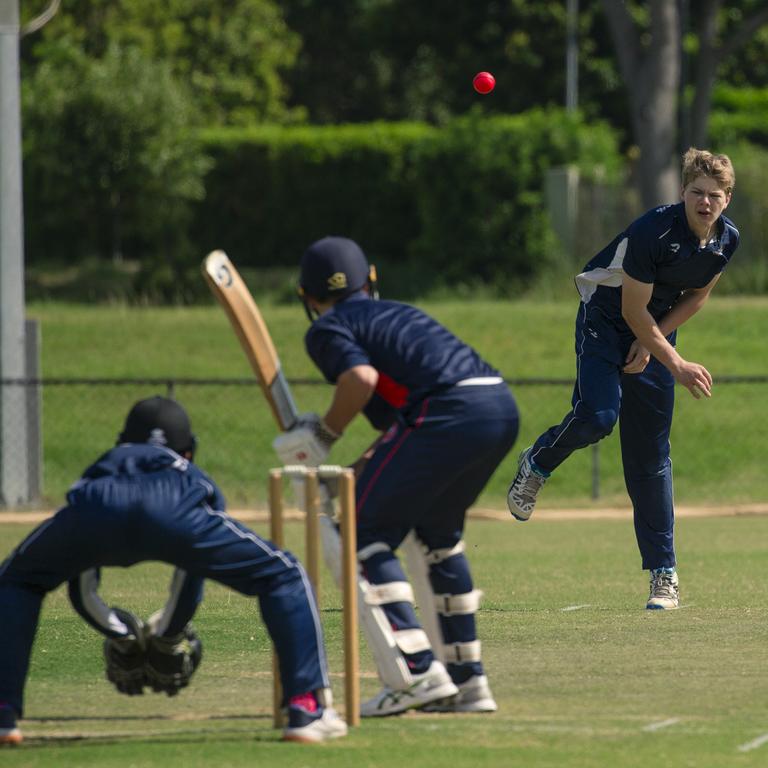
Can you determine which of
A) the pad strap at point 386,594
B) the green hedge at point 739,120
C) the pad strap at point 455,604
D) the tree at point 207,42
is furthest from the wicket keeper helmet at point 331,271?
the tree at point 207,42

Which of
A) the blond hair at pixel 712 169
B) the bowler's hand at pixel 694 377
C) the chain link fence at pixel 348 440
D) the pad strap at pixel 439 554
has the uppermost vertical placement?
the blond hair at pixel 712 169

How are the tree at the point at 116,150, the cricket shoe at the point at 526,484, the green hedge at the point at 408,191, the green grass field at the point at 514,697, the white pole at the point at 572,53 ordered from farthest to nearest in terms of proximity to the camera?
the white pole at the point at 572,53 < the tree at the point at 116,150 < the green hedge at the point at 408,191 < the cricket shoe at the point at 526,484 < the green grass field at the point at 514,697

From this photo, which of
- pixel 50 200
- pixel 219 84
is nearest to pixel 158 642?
pixel 50 200

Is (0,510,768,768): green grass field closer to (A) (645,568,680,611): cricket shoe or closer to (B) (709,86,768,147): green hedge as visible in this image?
(A) (645,568,680,611): cricket shoe

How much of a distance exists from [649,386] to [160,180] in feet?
78.8

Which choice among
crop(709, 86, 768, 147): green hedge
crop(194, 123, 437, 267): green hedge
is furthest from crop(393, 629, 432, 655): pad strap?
crop(709, 86, 768, 147): green hedge

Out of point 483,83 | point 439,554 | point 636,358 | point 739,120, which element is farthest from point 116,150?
point 439,554

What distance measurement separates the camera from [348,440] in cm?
2009

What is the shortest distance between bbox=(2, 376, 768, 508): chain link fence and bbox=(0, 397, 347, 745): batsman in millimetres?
12123

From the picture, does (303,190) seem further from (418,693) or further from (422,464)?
(418,693)

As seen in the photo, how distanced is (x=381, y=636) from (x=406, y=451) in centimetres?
67

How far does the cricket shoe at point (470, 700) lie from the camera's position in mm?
6391

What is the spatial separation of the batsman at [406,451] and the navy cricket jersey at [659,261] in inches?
90.6

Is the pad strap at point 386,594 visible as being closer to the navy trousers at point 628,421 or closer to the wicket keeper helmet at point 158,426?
the wicket keeper helmet at point 158,426
